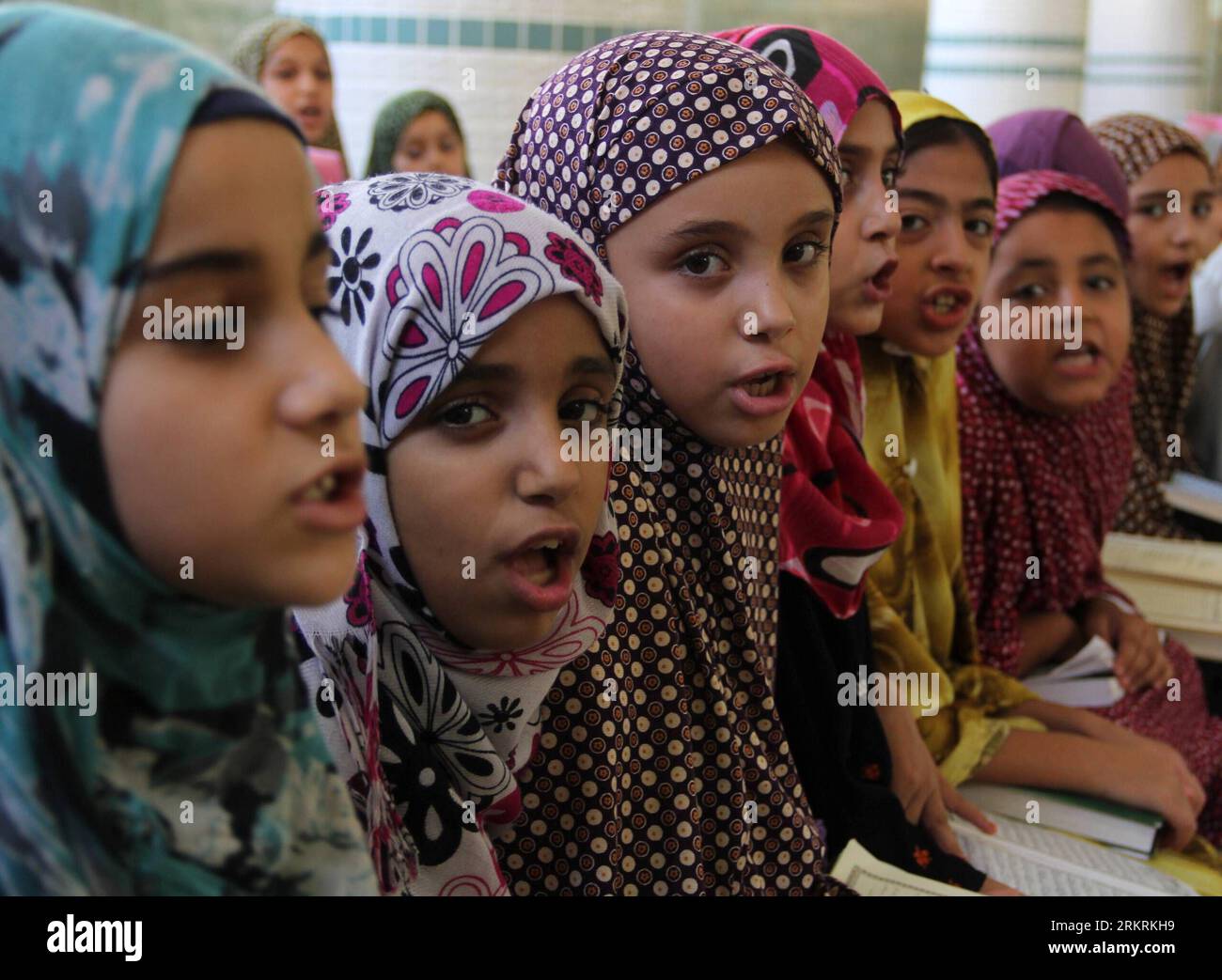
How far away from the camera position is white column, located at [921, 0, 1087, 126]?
15.6 feet

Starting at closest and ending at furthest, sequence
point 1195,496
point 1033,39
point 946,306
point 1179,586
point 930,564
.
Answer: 1. point 946,306
2. point 930,564
3. point 1179,586
4. point 1195,496
5. point 1033,39

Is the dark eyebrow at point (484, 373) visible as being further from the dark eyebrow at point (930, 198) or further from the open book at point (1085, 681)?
the open book at point (1085, 681)

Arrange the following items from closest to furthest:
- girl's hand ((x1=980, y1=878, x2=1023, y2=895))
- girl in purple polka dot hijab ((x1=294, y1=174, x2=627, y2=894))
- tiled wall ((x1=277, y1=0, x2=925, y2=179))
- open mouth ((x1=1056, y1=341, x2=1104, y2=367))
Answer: girl in purple polka dot hijab ((x1=294, y1=174, x2=627, y2=894))
girl's hand ((x1=980, y1=878, x2=1023, y2=895))
open mouth ((x1=1056, y1=341, x2=1104, y2=367))
tiled wall ((x1=277, y1=0, x2=925, y2=179))

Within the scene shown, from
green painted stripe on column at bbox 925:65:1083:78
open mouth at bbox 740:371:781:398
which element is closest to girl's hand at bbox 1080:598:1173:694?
open mouth at bbox 740:371:781:398

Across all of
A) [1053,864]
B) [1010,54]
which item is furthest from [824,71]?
[1010,54]

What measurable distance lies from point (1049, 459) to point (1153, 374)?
3.41ft

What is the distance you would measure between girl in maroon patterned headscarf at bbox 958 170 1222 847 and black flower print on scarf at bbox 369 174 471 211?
1.36m

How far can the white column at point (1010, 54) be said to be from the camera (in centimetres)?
475

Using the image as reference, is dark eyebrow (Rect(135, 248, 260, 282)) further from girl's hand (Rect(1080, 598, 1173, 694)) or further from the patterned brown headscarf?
the patterned brown headscarf

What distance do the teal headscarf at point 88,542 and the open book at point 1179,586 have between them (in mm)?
2231

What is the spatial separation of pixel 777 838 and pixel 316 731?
84 centimetres

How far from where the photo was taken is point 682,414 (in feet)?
4.42

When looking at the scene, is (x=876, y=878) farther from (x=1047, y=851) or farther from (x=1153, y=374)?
(x=1153, y=374)
